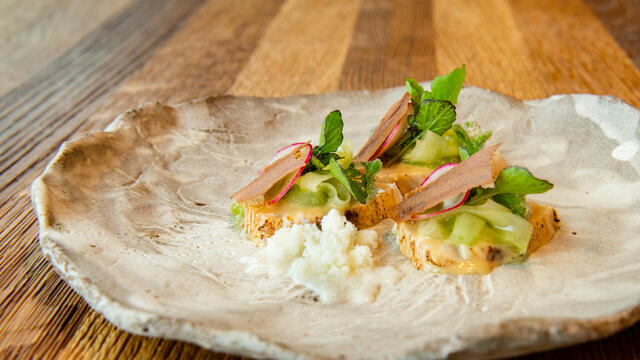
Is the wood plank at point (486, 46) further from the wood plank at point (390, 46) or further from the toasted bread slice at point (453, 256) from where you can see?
the toasted bread slice at point (453, 256)

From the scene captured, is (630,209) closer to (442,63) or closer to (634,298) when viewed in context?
(634,298)

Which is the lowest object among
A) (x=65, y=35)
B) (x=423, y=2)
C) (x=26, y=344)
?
(x=423, y=2)

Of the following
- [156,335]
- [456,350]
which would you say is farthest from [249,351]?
[456,350]

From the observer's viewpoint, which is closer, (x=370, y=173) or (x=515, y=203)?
(x=515, y=203)

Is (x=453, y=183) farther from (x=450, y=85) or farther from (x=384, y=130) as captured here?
(x=450, y=85)

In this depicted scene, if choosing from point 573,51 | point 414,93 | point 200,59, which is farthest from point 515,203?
point 200,59

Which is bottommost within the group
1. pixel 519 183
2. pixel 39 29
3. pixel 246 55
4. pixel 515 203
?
pixel 246 55

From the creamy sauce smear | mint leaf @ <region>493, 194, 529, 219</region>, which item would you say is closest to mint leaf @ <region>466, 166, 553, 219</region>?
mint leaf @ <region>493, 194, 529, 219</region>

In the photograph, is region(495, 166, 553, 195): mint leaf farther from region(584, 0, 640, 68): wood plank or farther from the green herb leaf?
region(584, 0, 640, 68): wood plank
